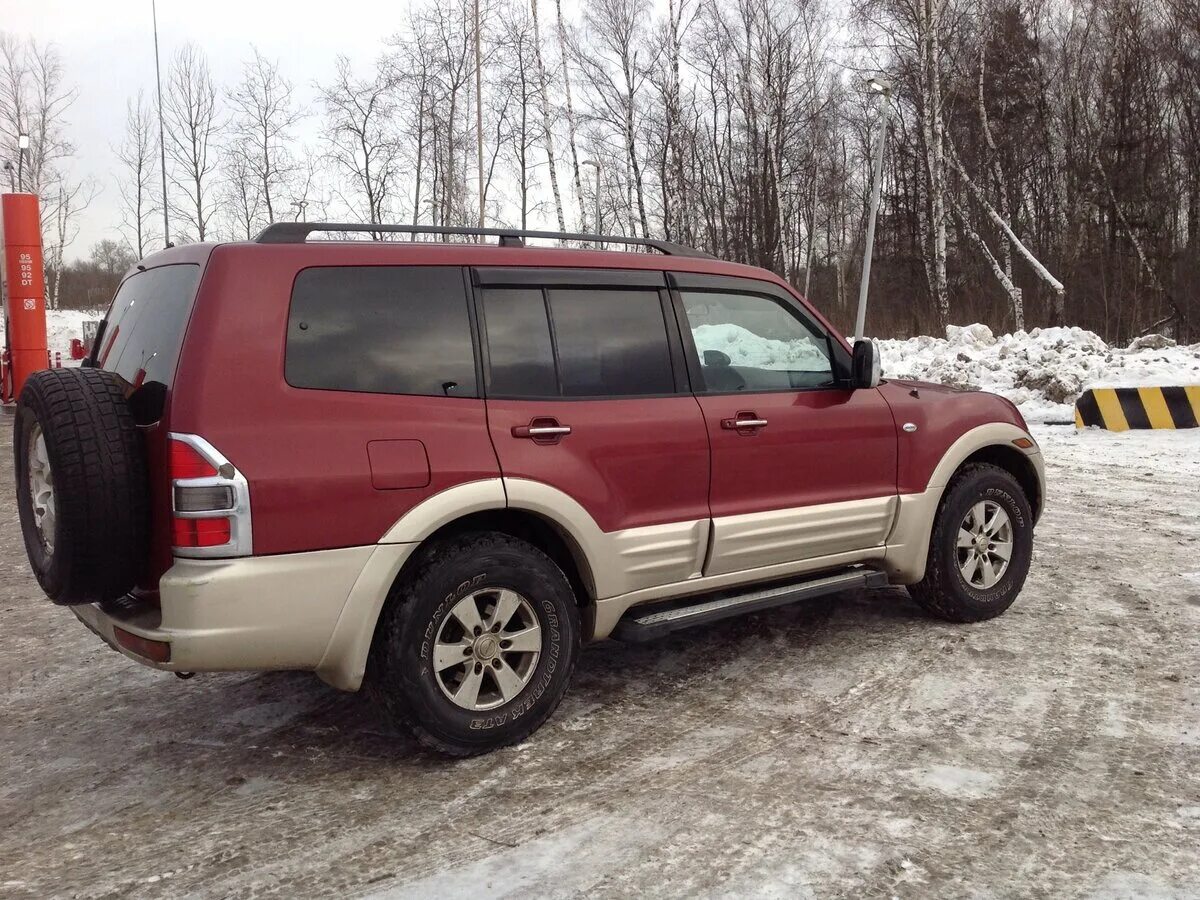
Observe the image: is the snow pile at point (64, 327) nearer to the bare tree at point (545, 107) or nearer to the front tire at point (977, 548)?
the bare tree at point (545, 107)

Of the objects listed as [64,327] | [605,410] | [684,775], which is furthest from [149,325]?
[64,327]

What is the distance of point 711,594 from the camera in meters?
4.34

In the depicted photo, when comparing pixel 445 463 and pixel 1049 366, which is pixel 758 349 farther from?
pixel 1049 366

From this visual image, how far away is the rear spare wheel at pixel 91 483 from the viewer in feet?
10.0

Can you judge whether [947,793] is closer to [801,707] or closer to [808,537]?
[801,707]

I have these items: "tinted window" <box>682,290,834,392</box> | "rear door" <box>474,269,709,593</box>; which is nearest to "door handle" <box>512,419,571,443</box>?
"rear door" <box>474,269,709,593</box>

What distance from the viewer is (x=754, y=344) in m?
4.49

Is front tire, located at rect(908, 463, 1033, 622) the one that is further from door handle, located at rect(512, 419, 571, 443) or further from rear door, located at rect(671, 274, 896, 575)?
door handle, located at rect(512, 419, 571, 443)

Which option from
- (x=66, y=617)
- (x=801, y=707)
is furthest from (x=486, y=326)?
(x=66, y=617)

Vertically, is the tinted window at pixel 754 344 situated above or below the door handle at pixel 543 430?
above

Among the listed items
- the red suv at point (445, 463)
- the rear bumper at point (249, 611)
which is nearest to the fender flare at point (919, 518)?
the red suv at point (445, 463)

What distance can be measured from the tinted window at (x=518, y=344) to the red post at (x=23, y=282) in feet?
51.2

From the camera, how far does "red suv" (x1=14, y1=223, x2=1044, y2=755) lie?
3.07m

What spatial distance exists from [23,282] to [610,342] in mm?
16207
